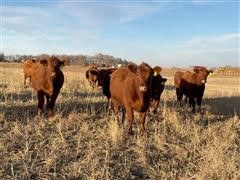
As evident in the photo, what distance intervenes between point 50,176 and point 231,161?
3539 mm

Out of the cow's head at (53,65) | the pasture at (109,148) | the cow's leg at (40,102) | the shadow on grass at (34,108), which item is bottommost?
the pasture at (109,148)

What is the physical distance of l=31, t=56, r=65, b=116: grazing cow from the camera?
13.0 meters

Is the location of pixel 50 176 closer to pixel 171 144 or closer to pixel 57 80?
pixel 171 144

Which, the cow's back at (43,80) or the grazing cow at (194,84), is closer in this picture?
the cow's back at (43,80)

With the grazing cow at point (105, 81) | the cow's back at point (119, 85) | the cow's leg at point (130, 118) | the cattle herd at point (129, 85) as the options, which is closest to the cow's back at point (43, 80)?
the cattle herd at point (129, 85)

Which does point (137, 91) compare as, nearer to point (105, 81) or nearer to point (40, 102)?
point (40, 102)

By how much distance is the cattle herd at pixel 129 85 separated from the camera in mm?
10916

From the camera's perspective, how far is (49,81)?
13.2 m

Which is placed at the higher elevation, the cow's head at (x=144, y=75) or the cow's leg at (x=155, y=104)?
the cow's head at (x=144, y=75)

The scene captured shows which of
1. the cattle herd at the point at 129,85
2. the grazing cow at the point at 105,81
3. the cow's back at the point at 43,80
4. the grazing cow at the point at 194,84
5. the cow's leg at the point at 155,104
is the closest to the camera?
the cattle herd at the point at 129,85

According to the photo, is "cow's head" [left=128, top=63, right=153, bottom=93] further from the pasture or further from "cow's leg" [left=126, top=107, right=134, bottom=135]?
the pasture

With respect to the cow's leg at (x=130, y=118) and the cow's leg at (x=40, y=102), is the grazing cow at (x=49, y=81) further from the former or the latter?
the cow's leg at (x=130, y=118)

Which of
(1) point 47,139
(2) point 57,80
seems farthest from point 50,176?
(2) point 57,80

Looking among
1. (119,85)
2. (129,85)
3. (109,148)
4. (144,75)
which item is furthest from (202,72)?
(109,148)
